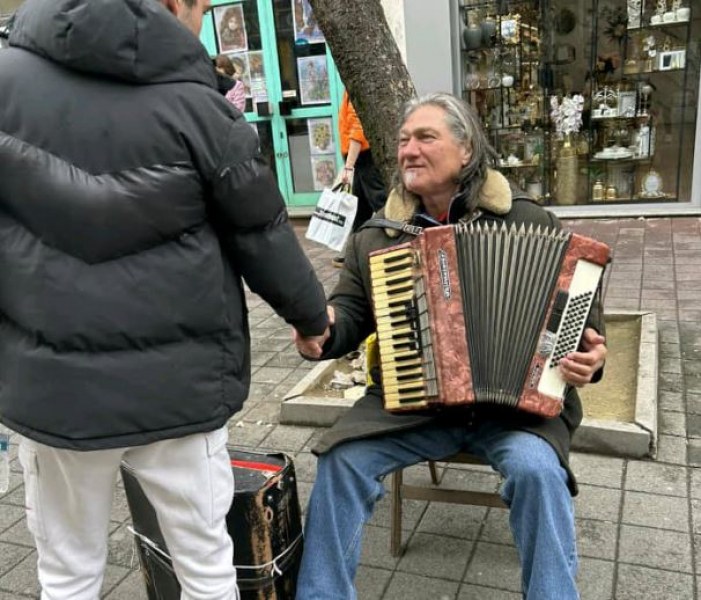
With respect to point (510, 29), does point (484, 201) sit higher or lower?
lower

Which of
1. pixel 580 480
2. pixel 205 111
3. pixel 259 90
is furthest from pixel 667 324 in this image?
pixel 259 90

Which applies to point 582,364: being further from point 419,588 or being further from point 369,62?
point 369,62

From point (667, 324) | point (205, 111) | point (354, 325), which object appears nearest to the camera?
point (205, 111)

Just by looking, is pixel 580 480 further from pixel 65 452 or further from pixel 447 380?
pixel 65 452

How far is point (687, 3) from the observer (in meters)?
6.74

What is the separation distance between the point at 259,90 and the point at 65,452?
7.08 metres

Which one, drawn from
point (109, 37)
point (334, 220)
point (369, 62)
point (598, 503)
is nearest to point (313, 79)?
point (334, 220)

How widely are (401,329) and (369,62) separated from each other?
1689mm

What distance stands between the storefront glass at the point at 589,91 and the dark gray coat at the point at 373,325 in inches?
216

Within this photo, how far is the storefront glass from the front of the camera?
6.95m

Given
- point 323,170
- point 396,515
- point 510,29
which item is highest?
point 510,29

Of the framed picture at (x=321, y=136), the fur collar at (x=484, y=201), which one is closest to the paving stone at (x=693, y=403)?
the fur collar at (x=484, y=201)

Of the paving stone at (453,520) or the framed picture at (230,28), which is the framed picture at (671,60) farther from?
the paving stone at (453,520)

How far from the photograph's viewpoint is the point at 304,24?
7.62 m
